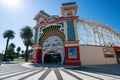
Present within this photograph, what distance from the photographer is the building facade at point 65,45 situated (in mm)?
19312

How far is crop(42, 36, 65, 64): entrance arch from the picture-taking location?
71.4 ft

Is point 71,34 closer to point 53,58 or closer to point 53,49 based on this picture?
point 53,49

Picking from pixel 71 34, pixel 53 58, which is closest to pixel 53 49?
pixel 53 58

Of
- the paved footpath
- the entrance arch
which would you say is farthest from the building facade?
the paved footpath

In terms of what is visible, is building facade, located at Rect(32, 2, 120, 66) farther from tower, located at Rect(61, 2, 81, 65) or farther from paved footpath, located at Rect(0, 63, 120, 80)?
paved footpath, located at Rect(0, 63, 120, 80)

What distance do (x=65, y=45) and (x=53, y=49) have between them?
4097mm

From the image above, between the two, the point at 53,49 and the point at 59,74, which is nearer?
the point at 59,74

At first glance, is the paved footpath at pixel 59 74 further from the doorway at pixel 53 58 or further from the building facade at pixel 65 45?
the doorway at pixel 53 58

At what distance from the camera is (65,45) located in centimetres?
2017

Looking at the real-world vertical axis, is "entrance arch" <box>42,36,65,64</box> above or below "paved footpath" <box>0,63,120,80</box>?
above

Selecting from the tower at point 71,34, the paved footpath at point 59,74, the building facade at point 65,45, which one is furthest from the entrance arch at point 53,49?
the paved footpath at point 59,74

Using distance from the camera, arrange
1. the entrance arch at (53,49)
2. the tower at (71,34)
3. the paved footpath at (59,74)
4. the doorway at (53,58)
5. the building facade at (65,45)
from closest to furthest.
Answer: the paved footpath at (59,74) → the tower at (71,34) → the building facade at (65,45) → the entrance arch at (53,49) → the doorway at (53,58)

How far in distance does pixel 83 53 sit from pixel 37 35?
1455 cm

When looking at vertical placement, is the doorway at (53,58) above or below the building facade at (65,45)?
below
